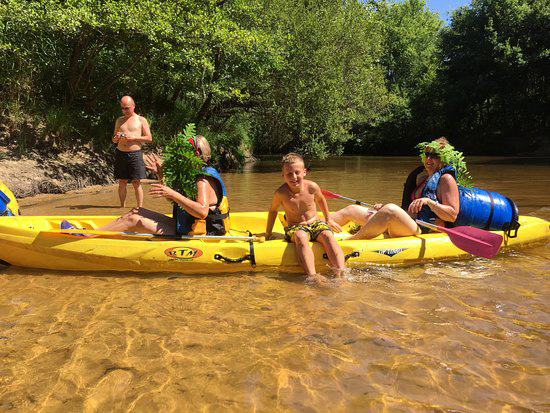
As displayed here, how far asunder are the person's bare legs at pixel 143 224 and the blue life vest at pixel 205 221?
4.9 inches

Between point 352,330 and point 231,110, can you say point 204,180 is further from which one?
point 231,110

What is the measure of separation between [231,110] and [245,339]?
14.2 m

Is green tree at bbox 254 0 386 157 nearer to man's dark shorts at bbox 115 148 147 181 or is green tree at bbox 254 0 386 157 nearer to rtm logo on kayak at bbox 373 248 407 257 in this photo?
man's dark shorts at bbox 115 148 147 181

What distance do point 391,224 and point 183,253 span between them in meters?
1.89

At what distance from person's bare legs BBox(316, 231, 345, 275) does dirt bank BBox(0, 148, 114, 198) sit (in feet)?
21.6

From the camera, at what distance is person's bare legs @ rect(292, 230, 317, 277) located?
390 centimetres

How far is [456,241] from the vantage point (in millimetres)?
4227

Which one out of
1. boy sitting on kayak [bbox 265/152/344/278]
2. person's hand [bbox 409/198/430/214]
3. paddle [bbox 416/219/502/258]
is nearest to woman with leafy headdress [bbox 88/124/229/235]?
boy sitting on kayak [bbox 265/152/344/278]

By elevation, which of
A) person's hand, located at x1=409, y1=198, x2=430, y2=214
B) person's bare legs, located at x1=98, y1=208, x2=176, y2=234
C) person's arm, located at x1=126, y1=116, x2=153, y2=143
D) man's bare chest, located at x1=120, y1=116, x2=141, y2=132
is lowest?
person's bare legs, located at x1=98, y1=208, x2=176, y2=234

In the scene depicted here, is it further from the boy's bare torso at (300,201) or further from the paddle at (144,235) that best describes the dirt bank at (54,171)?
the boy's bare torso at (300,201)

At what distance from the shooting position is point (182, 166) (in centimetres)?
396

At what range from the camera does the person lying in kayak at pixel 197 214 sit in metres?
3.95

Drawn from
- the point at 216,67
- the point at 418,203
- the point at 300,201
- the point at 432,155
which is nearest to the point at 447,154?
the point at 432,155

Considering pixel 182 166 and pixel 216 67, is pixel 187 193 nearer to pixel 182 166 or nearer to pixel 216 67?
pixel 182 166
